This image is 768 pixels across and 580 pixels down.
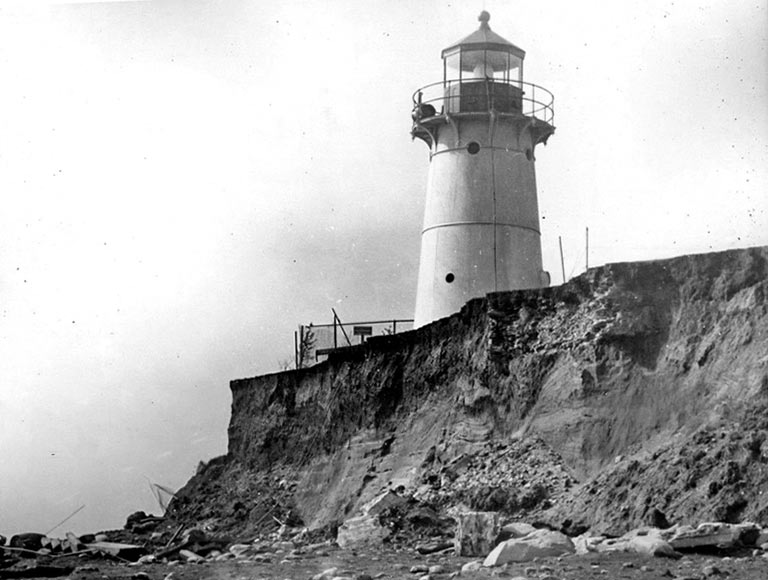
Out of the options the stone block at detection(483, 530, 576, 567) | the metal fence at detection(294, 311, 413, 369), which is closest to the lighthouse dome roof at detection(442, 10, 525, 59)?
the metal fence at detection(294, 311, 413, 369)

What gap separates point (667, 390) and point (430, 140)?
12020mm

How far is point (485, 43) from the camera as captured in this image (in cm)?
2694

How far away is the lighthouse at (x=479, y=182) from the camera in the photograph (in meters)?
26.8

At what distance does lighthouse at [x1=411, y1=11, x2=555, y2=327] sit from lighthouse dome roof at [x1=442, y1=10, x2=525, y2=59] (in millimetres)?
19

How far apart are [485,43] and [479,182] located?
2681mm

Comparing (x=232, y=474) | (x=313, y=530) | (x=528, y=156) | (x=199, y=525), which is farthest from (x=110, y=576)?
(x=528, y=156)

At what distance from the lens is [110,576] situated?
1731cm

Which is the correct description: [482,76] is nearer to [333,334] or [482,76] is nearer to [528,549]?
[333,334]

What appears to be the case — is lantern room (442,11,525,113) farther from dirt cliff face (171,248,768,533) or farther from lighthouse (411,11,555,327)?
dirt cliff face (171,248,768,533)

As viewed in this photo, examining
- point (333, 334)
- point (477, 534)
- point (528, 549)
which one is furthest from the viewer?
point (333, 334)

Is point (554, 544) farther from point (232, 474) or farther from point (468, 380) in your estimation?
point (232, 474)

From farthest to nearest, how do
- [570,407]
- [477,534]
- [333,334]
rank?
[333,334], [570,407], [477,534]

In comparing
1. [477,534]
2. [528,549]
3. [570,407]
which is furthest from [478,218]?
[528,549]

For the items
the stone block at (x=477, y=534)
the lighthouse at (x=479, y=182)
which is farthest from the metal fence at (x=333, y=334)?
the stone block at (x=477, y=534)
